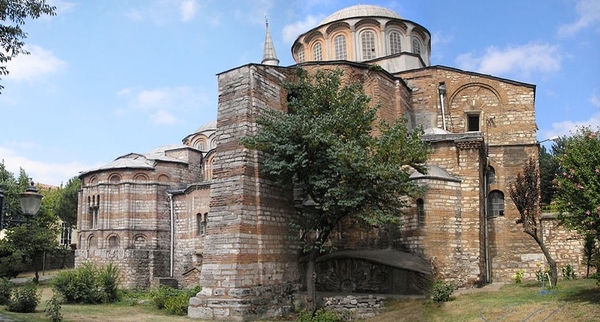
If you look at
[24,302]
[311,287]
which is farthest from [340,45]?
[24,302]

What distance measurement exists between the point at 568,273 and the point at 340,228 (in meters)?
8.39

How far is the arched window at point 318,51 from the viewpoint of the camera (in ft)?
89.8

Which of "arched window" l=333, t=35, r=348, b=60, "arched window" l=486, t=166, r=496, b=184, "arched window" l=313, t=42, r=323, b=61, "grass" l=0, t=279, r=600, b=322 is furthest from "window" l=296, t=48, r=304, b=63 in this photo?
"grass" l=0, t=279, r=600, b=322

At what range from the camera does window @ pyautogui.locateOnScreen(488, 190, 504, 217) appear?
73.1ft

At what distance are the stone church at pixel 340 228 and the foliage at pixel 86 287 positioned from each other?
3482 mm

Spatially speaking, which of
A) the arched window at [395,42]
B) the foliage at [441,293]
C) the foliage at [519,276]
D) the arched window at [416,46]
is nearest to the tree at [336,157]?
the foliage at [441,293]

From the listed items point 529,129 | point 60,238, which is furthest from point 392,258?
point 60,238

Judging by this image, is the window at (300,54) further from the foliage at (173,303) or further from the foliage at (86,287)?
the foliage at (173,303)

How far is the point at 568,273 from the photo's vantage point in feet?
66.2

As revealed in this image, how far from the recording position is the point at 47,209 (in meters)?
43.8

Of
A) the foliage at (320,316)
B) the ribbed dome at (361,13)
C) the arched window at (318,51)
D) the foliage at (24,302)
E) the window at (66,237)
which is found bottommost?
the foliage at (320,316)

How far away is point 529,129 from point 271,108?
11.8 m

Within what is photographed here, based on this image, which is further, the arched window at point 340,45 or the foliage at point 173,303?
the arched window at point 340,45

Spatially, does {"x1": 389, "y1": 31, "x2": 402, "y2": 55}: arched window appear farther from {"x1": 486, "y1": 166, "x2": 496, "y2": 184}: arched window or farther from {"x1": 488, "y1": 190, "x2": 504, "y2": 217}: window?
{"x1": 488, "y1": 190, "x2": 504, "y2": 217}: window
